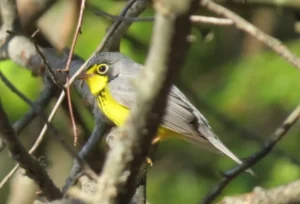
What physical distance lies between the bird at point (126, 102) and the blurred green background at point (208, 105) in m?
0.20

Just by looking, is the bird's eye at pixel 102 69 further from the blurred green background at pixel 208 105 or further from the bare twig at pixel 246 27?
the bare twig at pixel 246 27

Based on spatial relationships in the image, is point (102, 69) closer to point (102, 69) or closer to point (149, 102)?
point (102, 69)

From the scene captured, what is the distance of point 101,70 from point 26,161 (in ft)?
7.82

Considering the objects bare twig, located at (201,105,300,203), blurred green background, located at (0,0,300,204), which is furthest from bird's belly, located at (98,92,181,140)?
bare twig, located at (201,105,300,203)

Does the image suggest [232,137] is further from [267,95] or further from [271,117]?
[271,117]

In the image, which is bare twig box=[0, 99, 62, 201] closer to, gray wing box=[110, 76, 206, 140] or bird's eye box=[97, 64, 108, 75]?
gray wing box=[110, 76, 206, 140]

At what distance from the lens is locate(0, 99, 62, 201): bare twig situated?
2330 mm

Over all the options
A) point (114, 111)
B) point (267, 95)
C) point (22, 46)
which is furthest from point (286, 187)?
point (267, 95)

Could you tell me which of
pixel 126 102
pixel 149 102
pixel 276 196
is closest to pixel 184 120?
pixel 126 102

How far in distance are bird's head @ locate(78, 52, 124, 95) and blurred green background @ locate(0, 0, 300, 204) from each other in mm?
443

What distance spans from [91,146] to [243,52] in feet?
12.1

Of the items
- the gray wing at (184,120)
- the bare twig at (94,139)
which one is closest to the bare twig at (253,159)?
the bare twig at (94,139)

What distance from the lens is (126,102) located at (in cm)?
440

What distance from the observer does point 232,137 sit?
5.93 meters
